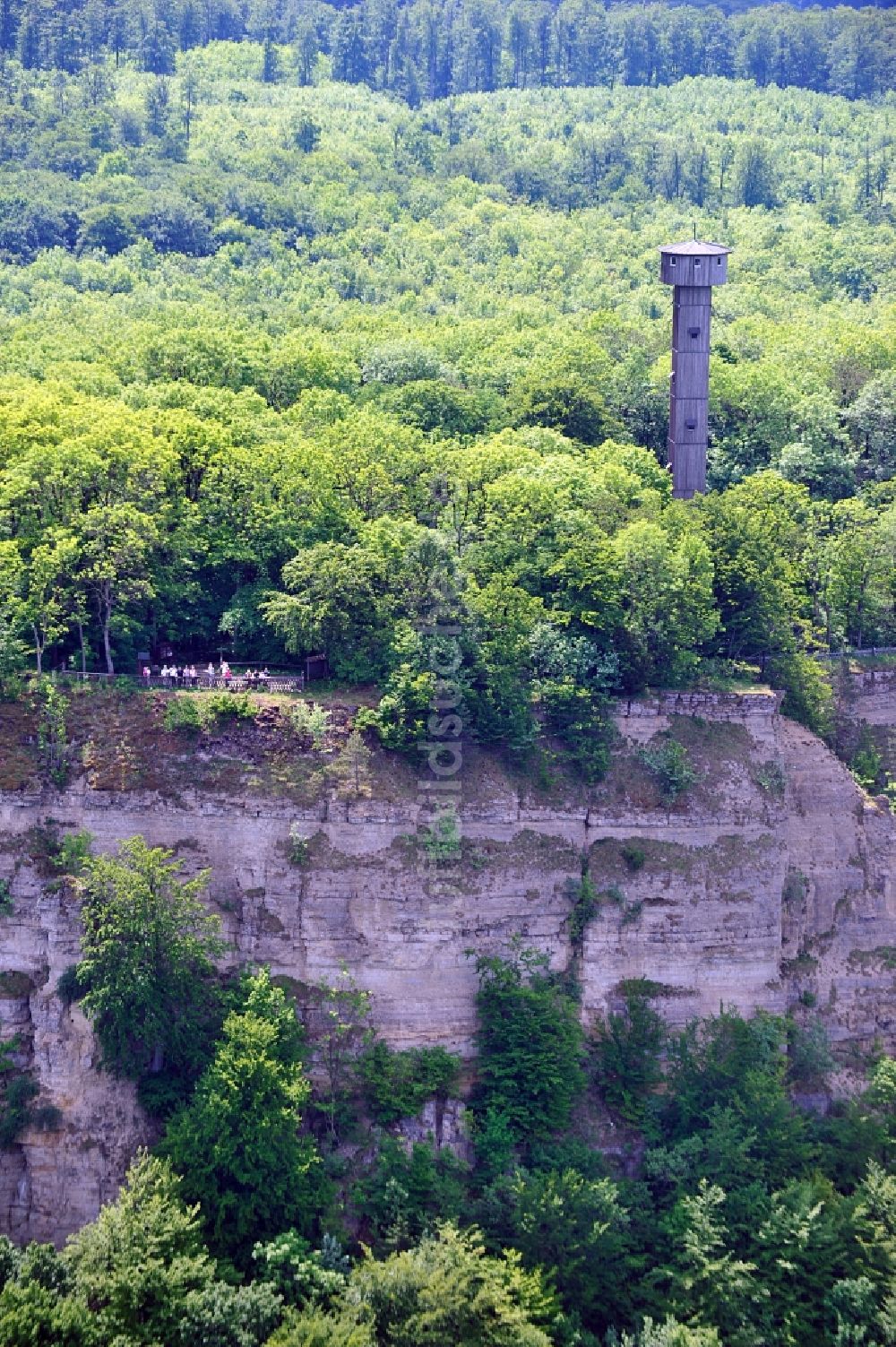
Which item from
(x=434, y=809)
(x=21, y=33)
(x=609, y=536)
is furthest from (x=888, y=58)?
(x=434, y=809)

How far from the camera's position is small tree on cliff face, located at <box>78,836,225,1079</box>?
52375 millimetres

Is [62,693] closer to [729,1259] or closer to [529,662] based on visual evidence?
[529,662]

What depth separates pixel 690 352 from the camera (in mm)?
64812

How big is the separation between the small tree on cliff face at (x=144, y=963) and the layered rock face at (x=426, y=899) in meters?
1.15

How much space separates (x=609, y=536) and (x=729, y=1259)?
2242 cm

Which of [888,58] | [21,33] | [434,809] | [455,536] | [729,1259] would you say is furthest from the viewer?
[888,58]

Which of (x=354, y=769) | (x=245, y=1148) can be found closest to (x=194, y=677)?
(x=354, y=769)

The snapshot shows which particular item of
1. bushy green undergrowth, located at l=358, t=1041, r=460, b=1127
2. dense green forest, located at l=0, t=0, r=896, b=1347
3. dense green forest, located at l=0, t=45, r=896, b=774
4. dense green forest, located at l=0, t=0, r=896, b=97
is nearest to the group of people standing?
dense green forest, located at l=0, t=0, r=896, b=1347

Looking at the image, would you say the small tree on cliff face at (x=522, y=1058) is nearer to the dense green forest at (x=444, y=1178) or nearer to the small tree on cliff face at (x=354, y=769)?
the dense green forest at (x=444, y=1178)

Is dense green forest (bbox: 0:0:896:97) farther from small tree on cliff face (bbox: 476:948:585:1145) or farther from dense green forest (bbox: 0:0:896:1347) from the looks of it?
small tree on cliff face (bbox: 476:948:585:1145)

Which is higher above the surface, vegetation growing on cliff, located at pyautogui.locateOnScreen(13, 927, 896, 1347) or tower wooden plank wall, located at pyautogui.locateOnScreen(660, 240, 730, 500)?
tower wooden plank wall, located at pyautogui.locateOnScreen(660, 240, 730, 500)

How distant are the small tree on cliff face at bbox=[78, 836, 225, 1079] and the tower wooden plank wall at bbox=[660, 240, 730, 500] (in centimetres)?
2345

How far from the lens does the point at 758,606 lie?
60.7 metres

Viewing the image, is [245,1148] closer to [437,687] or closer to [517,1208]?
[517,1208]
